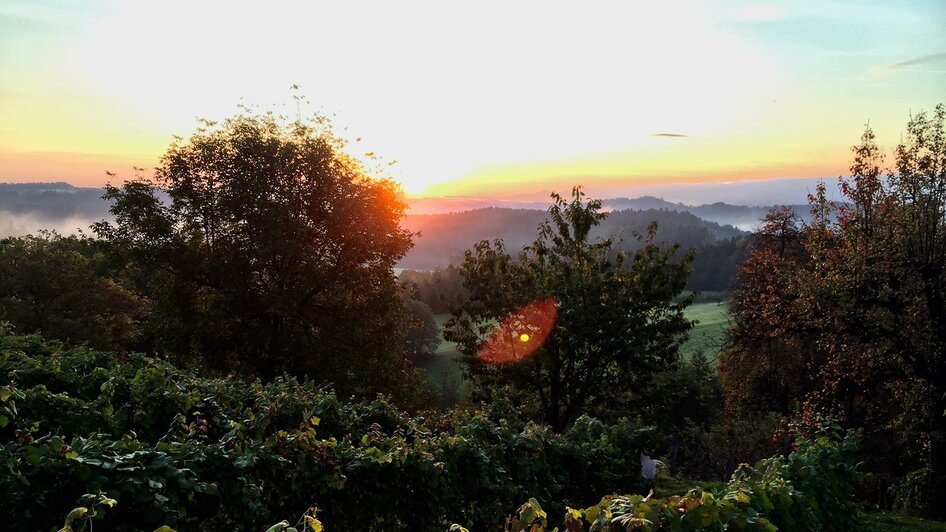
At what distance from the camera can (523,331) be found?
20500 mm

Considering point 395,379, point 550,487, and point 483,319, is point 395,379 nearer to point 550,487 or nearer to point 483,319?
point 483,319

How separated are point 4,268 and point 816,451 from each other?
4390 centimetres

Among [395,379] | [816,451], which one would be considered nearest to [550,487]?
[816,451]

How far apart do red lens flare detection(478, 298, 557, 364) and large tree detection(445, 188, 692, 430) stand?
4 cm

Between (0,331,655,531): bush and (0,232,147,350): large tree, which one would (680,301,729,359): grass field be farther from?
(0,331,655,531): bush

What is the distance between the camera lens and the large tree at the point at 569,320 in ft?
63.7

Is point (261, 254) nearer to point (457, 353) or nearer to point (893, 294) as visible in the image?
point (893, 294)

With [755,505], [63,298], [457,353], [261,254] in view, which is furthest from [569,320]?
[457,353]

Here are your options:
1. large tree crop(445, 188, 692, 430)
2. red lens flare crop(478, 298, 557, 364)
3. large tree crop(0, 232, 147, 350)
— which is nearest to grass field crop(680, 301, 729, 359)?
large tree crop(445, 188, 692, 430)

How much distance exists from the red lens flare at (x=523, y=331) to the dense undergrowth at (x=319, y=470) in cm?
799

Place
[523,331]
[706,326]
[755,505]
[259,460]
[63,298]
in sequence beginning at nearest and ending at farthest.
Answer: [755,505] < [259,460] < [523,331] < [63,298] < [706,326]

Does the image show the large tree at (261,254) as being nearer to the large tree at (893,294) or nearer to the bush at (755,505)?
the large tree at (893,294)

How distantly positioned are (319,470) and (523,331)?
14.3 metres

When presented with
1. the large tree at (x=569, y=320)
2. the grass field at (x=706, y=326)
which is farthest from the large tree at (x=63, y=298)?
the grass field at (x=706, y=326)
